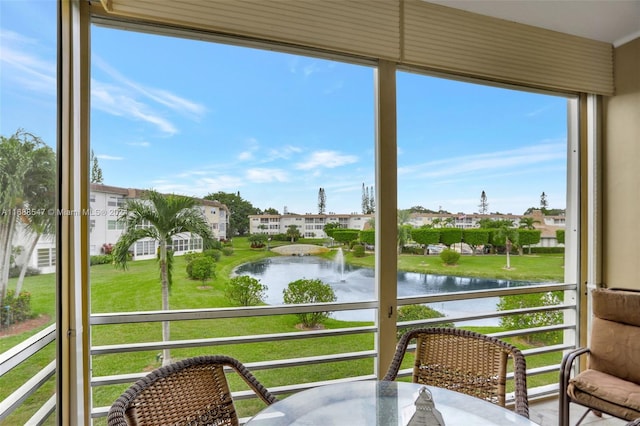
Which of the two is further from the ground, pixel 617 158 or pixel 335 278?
pixel 617 158

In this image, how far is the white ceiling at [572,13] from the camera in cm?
240

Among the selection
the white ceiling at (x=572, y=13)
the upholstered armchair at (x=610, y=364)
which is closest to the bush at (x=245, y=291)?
the upholstered armchair at (x=610, y=364)

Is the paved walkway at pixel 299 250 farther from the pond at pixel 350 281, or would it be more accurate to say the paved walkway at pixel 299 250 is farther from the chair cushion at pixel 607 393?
the chair cushion at pixel 607 393

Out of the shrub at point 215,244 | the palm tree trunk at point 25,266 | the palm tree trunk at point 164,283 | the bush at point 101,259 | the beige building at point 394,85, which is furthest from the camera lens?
the shrub at point 215,244

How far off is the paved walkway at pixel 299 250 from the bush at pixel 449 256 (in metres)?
0.92

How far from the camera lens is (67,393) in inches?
66.8

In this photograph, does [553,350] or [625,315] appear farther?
[553,350]

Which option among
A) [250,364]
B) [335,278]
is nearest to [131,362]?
[250,364]

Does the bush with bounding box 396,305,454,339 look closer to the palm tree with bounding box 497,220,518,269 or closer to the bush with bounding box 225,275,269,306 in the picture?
the palm tree with bounding box 497,220,518,269

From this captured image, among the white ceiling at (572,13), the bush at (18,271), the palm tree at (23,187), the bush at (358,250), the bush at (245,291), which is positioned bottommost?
the bush at (245,291)

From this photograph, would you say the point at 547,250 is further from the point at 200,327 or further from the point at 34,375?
the point at 34,375

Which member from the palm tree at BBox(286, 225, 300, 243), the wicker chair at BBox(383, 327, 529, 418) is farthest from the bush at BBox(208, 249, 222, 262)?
the wicker chair at BBox(383, 327, 529, 418)

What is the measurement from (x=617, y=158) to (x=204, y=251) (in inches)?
129

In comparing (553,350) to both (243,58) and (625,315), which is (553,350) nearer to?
(625,315)
